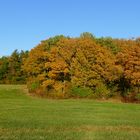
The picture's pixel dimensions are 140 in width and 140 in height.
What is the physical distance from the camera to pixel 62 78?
87375 mm

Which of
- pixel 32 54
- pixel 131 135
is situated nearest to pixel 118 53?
pixel 32 54

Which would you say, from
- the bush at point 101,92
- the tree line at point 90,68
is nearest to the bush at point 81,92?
the tree line at point 90,68

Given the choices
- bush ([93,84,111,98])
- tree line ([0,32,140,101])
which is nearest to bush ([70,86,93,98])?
tree line ([0,32,140,101])

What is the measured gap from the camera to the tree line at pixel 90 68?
78.7 metres

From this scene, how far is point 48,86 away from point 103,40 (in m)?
13.8

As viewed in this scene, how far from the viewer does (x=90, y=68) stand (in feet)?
271

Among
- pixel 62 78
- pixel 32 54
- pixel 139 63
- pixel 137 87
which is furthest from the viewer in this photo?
pixel 32 54

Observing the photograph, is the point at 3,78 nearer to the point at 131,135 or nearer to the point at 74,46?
the point at 74,46

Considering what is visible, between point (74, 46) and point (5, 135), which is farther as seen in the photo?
point (74, 46)

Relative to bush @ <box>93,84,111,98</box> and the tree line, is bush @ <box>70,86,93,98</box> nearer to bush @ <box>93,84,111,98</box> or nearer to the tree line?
the tree line

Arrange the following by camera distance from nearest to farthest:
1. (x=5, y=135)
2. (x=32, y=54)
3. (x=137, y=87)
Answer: (x=5, y=135) < (x=137, y=87) < (x=32, y=54)

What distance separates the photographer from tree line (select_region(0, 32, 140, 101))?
258 ft

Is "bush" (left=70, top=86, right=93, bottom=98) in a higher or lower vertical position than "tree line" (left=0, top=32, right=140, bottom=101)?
lower

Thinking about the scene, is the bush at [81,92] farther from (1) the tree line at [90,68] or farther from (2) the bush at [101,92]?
(2) the bush at [101,92]
